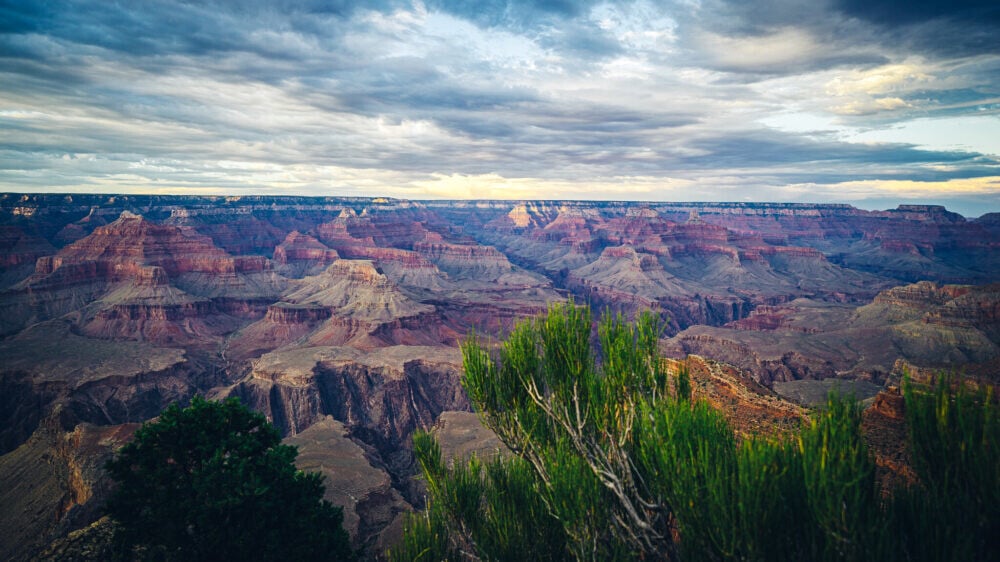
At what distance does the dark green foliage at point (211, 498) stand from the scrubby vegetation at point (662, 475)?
29.2 ft

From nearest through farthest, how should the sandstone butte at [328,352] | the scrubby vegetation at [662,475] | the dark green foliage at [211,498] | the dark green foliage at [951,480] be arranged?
the dark green foliage at [951,480], the scrubby vegetation at [662,475], the dark green foliage at [211,498], the sandstone butte at [328,352]

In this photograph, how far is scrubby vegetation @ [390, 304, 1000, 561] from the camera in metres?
7.75

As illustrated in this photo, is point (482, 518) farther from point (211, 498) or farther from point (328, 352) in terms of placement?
point (328, 352)

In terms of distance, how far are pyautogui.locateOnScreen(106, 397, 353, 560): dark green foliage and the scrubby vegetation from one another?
8896 millimetres

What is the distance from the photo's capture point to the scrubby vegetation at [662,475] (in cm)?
775

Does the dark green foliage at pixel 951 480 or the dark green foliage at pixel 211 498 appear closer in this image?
the dark green foliage at pixel 951 480

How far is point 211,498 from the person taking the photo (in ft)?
68.5

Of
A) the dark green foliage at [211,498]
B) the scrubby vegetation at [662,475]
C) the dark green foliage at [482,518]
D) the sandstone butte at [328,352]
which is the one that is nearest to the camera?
the scrubby vegetation at [662,475]

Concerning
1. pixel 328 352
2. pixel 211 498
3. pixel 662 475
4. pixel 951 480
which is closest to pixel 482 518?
pixel 662 475

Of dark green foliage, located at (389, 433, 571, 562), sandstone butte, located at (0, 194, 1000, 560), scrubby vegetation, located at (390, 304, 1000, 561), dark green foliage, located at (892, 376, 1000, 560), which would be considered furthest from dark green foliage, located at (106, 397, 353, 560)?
dark green foliage, located at (892, 376, 1000, 560)

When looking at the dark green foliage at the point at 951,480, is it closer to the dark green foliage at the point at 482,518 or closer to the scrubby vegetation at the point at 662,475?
the scrubby vegetation at the point at 662,475

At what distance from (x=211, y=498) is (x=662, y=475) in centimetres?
1986

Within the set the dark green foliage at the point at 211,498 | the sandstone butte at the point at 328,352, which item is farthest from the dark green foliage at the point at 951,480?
the dark green foliage at the point at 211,498

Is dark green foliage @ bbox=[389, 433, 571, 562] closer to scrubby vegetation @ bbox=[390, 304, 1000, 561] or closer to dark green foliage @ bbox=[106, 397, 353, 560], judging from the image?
scrubby vegetation @ bbox=[390, 304, 1000, 561]
